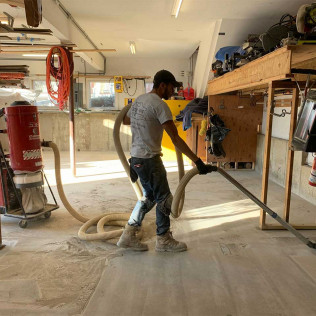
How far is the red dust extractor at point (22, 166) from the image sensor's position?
299cm

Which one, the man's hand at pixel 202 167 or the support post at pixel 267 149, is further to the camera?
the support post at pixel 267 149

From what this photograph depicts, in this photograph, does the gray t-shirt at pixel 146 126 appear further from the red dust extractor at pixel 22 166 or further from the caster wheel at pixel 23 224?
the caster wheel at pixel 23 224

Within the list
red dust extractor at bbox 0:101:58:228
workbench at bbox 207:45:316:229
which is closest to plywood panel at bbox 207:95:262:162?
workbench at bbox 207:45:316:229

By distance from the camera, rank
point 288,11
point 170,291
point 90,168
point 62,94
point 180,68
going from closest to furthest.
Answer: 1. point 170,291
2. point 288,11
3. point 62,94
4. point 90,168
5. point 180,68

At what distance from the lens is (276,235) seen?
2.92 meters

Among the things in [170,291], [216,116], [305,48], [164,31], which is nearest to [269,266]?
[170,291]

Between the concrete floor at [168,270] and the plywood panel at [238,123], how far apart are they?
2.26 meters

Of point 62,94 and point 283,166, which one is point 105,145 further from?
point 283,166

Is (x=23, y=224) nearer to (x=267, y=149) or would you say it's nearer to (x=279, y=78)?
(x=267, y=149)

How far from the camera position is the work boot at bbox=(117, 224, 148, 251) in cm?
256

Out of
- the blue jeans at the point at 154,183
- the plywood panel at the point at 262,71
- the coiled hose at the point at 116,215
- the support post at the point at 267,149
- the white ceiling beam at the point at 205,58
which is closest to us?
the blue jeans at the point at 154,183

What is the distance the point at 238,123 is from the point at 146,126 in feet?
12.5

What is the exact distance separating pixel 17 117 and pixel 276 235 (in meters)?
2.82

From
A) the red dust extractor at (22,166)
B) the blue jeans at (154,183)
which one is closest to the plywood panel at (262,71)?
the blue jeans at (154,183)
